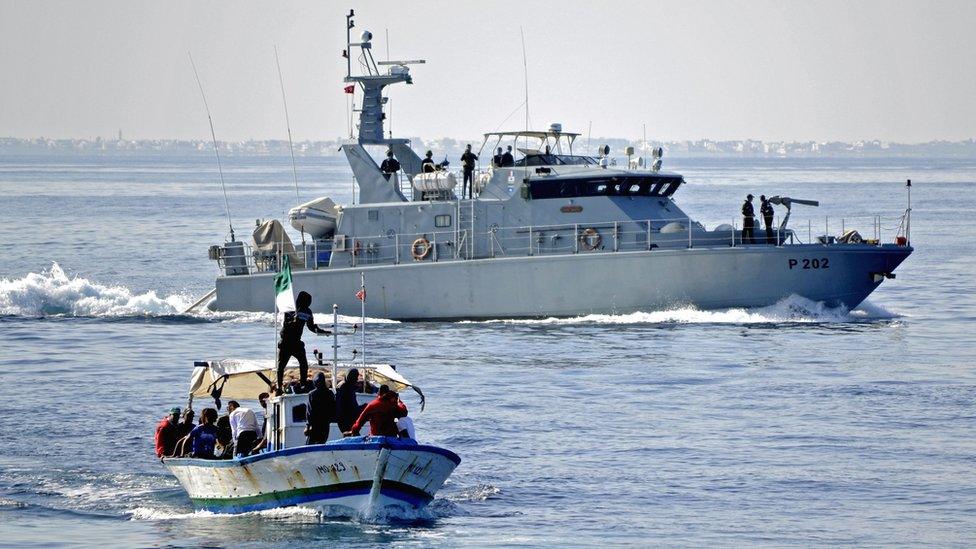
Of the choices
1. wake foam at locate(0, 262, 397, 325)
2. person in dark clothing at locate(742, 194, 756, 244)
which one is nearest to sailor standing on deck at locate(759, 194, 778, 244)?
person in dark clothing at locate(742, 194, 756, 244)

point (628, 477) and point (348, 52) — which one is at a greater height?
point (348, 52)

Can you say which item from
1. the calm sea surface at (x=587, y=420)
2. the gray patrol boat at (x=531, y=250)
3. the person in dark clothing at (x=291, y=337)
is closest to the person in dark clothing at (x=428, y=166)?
the gray patrol boat at (x=531, y=250)

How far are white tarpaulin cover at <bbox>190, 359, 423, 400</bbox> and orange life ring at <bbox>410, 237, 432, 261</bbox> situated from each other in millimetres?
14315

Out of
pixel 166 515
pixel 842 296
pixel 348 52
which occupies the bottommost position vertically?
pixel 166 515

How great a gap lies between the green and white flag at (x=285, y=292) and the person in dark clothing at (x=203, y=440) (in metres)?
2.15

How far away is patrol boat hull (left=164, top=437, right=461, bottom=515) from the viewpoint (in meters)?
20.1

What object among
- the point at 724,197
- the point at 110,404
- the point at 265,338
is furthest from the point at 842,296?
the point at 724,197

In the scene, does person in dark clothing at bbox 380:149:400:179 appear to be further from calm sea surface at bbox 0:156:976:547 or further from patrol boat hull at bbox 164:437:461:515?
patrol boat hull at bbox 164:437:461:515

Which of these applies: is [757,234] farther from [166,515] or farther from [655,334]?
[166,515]

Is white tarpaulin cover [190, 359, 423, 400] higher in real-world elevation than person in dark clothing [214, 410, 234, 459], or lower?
higher

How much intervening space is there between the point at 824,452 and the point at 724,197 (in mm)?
87457

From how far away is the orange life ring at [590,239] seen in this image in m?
38.0

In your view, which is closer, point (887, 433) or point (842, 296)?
point (887, 433)

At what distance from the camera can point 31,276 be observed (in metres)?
45.9
